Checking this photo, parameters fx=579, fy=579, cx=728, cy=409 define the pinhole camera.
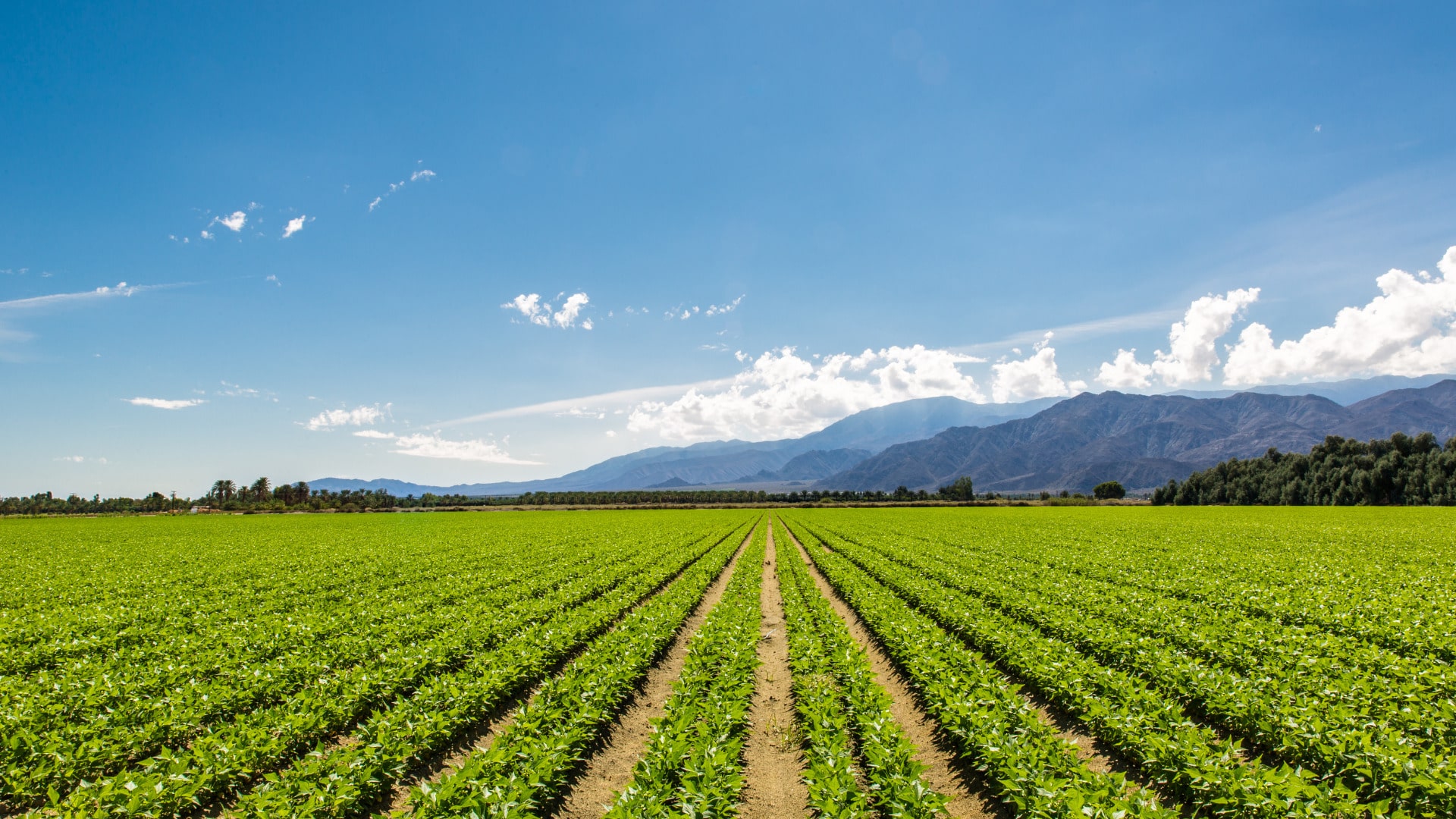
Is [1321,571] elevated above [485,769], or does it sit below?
below

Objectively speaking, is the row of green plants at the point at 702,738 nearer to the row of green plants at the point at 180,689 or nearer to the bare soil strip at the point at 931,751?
the bare soil strip at the point at 931,751

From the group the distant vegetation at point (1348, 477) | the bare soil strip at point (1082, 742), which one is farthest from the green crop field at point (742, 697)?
the distant vegetation at point (1348, 477)

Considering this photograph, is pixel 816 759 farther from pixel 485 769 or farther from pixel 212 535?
pixel 212 535

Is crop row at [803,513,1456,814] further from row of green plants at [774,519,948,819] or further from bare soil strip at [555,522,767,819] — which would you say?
bare soil strip at [555,522,767,819]

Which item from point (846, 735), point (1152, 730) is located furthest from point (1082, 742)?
point (846, 735)

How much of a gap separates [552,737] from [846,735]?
4904mm

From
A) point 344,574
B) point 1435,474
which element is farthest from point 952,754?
point 1435,474

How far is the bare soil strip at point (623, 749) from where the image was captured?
30.9 feet

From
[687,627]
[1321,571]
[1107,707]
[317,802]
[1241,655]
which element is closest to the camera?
[317,802]

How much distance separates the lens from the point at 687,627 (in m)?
20.3

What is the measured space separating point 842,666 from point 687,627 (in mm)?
8180

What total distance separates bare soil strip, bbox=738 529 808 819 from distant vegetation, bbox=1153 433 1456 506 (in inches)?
5634

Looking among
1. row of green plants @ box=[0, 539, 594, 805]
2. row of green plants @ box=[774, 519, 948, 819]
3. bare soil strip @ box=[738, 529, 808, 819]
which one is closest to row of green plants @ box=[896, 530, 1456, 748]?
row of green plants @ box=[774, 519, 948, 819]

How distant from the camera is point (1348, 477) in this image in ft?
361
